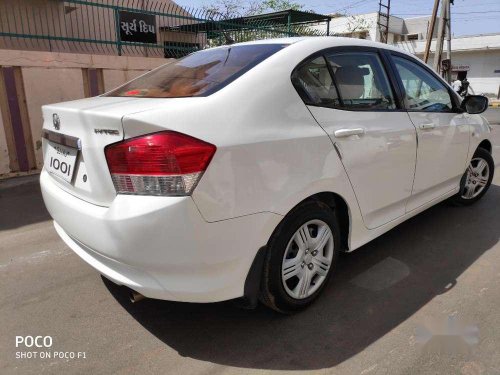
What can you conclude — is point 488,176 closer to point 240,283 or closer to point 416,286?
point 416,286

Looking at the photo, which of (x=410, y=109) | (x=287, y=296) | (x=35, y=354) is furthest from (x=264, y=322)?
(x=410, y=109)

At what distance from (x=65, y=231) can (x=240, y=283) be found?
3.81ft

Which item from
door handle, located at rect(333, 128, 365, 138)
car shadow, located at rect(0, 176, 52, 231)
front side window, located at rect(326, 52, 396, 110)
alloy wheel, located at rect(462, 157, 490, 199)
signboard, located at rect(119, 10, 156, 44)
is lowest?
car shadow, located at rect(0, 176, 52, 231)

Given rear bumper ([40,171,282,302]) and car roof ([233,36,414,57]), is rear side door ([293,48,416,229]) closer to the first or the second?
car roof ([233,36,414,57])

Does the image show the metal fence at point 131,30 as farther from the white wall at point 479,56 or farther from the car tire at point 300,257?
the white wall at point 479,56

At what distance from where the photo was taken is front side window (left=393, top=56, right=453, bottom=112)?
3.35 metres

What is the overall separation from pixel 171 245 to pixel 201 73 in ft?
3.92

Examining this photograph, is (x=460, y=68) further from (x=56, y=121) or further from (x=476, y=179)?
(x=56, y=121)

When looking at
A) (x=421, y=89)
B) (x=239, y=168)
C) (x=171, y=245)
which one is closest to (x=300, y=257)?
(x=239, y=168)

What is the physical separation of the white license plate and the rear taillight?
532 mm

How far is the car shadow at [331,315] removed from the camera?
2307 mm

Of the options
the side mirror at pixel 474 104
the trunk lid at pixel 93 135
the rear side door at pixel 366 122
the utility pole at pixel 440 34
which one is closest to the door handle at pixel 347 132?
the rear side door at pixel 366 122

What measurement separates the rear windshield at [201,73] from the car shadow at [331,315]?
1369 mm

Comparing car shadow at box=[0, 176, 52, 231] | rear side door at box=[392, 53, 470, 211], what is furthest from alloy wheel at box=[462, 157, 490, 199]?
car shadow at box=[0, 176, 52, 231]
